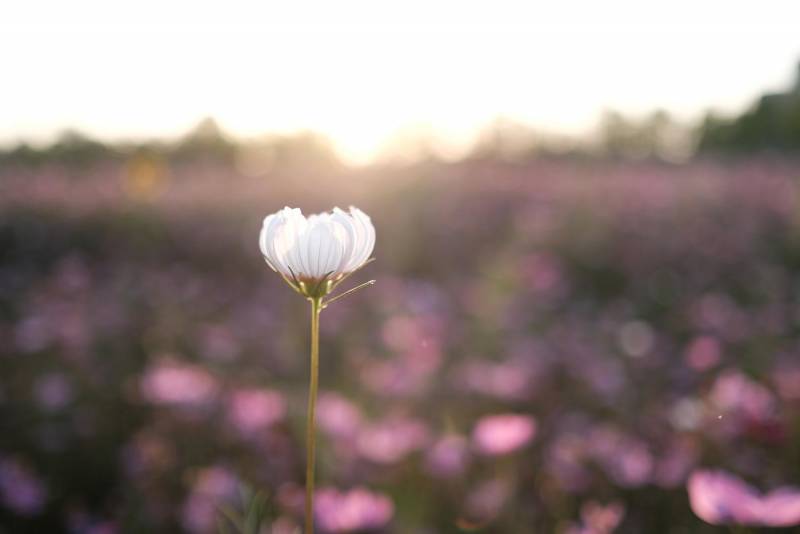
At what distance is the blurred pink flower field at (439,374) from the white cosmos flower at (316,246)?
32 cm

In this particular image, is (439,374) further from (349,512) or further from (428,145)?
(428,145)

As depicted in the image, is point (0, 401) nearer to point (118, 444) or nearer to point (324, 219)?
point (118, 444)

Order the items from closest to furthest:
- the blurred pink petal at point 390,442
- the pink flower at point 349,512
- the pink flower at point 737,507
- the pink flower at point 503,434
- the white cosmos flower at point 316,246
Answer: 1. the white cosmos flower at point 316,246
2. the pink flower at point 737,507
3. the pink flower at point 349,512
4. the pink flower at point 503,434
5. the blurred pink petal at point 390,442

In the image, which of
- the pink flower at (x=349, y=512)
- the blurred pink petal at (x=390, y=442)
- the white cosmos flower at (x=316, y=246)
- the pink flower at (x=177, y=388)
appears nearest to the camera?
the white cosmos flower at (x=316, y=246)

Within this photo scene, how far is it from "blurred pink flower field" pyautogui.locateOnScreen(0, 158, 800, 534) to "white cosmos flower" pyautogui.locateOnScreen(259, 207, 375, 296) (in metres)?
0.32

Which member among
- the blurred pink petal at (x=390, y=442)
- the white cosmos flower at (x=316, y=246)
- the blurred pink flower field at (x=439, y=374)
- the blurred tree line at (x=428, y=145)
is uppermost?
the white cosmos flower at (x=316, y=246)

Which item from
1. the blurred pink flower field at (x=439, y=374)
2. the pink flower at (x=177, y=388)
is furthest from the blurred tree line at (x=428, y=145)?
the pink flower at (x=177, y=388)

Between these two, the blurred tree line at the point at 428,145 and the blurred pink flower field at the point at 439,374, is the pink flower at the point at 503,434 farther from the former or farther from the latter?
the blurred tree line at the point at 428,145

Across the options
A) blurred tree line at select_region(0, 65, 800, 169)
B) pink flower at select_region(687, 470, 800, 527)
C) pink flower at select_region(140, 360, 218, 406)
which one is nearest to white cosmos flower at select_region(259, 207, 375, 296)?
pink flower at select_region(687, 470, 800, 527)

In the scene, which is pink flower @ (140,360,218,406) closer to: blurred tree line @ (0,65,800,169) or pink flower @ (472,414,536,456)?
pink flower @ (472,414,536,456)

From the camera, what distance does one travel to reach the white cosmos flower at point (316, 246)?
0.72 meters

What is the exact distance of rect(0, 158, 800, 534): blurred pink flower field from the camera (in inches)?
56.5

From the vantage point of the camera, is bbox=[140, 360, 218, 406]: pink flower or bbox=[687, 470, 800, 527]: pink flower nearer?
bbox=[687, 470, 800, 527]: pink flower

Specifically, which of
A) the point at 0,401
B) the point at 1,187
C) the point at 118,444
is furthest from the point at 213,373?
the point at 1,187
